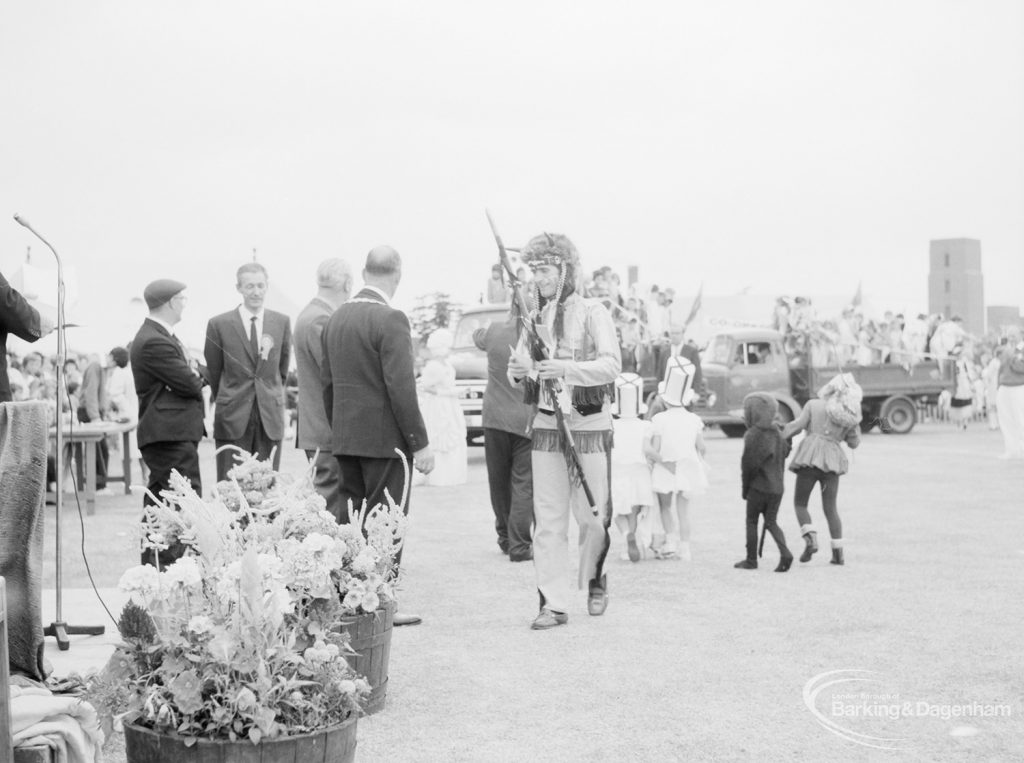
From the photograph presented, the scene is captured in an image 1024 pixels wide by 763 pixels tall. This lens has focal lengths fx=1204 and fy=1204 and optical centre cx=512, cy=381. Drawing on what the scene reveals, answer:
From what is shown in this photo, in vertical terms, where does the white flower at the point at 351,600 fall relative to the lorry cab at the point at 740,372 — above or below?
below

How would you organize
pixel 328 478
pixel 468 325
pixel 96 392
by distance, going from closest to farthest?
1. pixel 328 478
2. pixel 96 392
3. pixel 468 325

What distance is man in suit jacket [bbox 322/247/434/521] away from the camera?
6273 millimetres

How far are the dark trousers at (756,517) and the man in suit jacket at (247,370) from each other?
3.35m

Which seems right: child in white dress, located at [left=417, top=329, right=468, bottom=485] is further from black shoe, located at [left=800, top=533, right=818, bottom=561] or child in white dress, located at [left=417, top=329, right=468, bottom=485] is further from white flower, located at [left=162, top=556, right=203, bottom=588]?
white flower, located at [left=162, top=556, right=203, bottom=588]

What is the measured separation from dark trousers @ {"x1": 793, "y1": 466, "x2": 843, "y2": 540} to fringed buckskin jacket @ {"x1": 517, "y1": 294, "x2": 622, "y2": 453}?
2632 millimetres

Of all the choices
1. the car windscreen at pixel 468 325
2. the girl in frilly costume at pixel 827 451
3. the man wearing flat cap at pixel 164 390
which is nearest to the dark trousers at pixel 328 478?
the man wearing flat cap at pixel 164 390

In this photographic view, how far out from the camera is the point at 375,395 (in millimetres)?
6352

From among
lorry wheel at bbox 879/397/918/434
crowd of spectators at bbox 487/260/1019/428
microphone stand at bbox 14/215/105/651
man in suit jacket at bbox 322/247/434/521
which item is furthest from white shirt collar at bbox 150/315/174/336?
lorry wheel at bbox 879/397/918/434

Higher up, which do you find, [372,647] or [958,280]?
[958,280]

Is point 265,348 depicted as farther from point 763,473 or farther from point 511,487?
point 763,473

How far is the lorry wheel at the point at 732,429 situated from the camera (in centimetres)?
2478

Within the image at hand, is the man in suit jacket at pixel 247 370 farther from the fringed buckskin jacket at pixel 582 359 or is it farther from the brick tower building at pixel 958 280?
the brick tower building at pixel 958 280

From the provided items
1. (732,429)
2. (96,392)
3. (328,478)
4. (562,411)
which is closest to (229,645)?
(562,411)

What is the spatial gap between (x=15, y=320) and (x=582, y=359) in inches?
115
